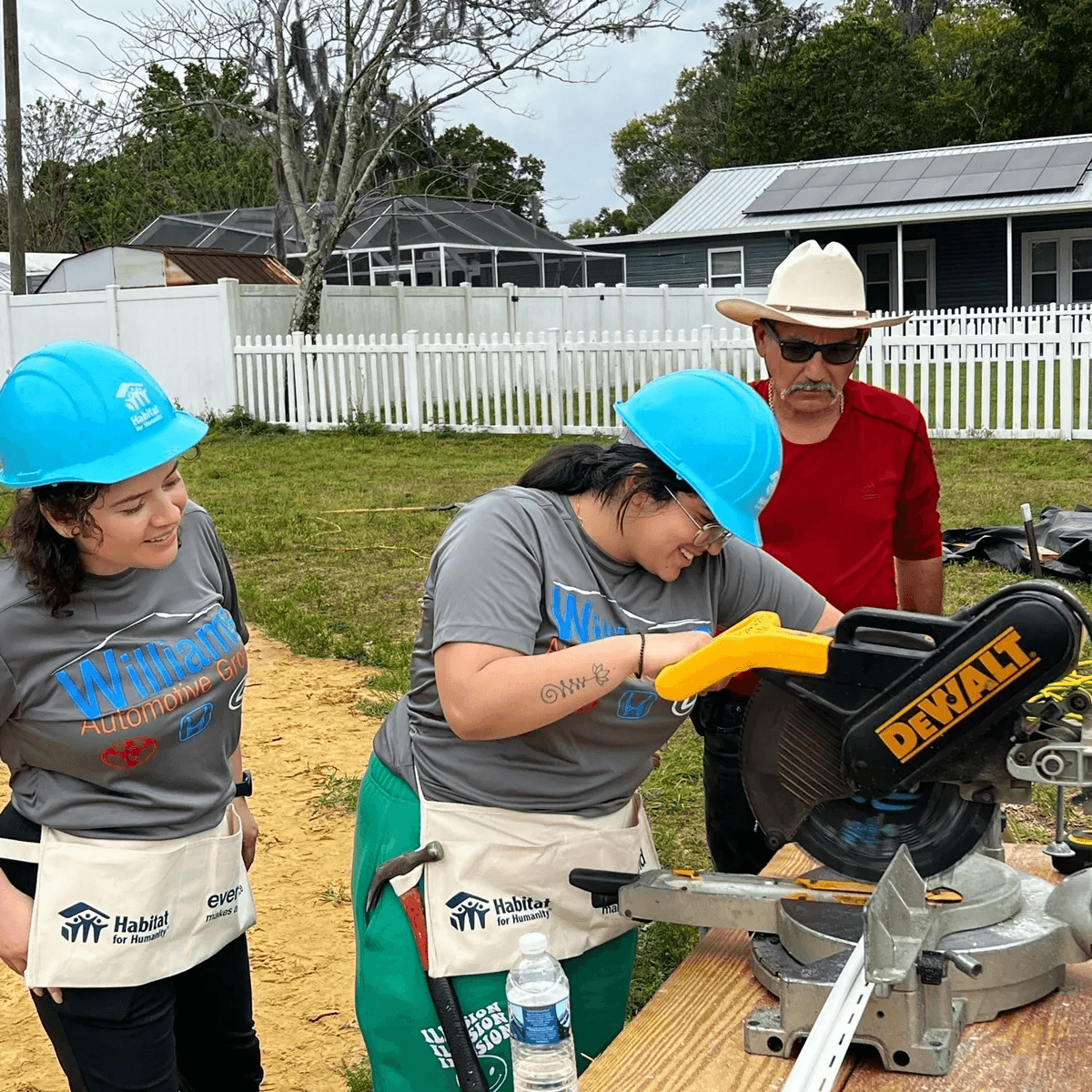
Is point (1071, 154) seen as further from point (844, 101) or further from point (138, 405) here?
point (138, 405)

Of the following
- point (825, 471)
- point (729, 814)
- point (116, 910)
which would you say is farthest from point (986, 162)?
point (116, 910)

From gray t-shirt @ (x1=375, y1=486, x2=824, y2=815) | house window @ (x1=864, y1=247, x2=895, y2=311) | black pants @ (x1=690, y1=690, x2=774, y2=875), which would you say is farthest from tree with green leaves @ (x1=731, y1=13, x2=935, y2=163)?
gray t-shirt @ (x1=375, y1=486, x2=824, y2=815)

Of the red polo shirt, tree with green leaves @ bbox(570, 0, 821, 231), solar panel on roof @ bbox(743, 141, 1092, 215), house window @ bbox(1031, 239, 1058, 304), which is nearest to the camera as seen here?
the red polo shirt

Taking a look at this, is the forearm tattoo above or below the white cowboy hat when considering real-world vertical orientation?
below

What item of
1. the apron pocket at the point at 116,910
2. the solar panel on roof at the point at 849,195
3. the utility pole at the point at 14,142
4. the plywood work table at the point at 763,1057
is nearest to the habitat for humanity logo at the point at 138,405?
the apron pocket at the point at 116,910

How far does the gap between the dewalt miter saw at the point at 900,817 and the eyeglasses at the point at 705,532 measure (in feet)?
0.80

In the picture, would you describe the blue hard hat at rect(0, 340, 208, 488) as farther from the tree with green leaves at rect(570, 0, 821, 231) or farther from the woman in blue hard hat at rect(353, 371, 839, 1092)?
the tree with green leaves at rect(570, 0, 821, 231)

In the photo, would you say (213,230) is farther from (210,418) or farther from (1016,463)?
(1016,463)

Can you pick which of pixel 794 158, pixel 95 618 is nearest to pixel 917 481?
pixel 95 618

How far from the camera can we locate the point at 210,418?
1535cm

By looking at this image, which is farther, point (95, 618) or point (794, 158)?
point (794, 158)

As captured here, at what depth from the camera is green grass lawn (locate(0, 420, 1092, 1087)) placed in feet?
14.7

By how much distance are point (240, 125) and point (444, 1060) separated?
53.1ft

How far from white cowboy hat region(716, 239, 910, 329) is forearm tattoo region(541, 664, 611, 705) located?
1237mm
